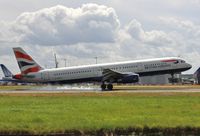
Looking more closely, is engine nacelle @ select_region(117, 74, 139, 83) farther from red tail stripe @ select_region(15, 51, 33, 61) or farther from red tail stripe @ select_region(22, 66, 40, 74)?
red tail stripe @ select_region(15, 51, 33, 61)

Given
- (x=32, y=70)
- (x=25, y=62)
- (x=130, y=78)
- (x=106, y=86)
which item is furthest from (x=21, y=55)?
(x=130, y=78)

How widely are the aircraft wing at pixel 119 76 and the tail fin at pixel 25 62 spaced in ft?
38.8

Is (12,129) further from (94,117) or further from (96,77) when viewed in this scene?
(96,77)

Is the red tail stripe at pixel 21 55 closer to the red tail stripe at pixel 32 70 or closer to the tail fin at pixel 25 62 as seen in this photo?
the tail fin at pixel 25 62

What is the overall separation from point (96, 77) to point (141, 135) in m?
51.2

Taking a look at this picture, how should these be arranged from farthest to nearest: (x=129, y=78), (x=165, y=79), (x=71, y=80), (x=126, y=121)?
(x=165, y=79) → (x=71, y=80) → (x=129, y=78) → (x=126, y=121)

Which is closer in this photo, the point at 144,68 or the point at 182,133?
the point at 182,133

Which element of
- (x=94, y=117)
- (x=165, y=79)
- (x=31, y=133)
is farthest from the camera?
(x=165, y=79)

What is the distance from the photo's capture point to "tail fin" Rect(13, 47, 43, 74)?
73.1 meters

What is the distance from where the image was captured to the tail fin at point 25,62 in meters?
73.1

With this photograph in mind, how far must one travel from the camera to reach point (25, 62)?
7344 centimetres

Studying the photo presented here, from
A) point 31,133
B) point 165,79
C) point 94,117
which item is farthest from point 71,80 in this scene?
point 165,79

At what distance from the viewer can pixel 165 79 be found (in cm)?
16288

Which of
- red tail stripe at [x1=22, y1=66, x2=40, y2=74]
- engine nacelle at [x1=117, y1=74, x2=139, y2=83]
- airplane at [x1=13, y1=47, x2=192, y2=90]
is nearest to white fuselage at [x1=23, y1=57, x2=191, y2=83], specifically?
airplane at [x1=13, y1=47, x2=192, y2=90]
